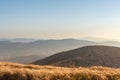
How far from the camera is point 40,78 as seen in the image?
17094mm

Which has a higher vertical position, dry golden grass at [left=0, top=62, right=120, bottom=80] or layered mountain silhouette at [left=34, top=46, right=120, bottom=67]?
dry golden grass at [left=0, top=62, right=120, bottom=80]

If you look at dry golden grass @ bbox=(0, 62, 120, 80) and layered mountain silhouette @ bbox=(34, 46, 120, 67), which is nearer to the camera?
dry golden grass @ bbox=(0, 62, 120, 80)

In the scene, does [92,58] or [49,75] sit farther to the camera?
[92,58]

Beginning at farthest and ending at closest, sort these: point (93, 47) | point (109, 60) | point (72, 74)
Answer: point (93, 47) → point (109, 60) → point (72, 74)

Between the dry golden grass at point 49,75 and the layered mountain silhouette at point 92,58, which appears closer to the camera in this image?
the dry golden grass at point 49,75

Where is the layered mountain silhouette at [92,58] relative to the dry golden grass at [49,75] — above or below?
below

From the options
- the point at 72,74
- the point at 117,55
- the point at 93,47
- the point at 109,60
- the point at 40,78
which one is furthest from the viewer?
the point at 93,47

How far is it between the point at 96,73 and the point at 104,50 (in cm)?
13651

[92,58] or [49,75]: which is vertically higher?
[49,75]

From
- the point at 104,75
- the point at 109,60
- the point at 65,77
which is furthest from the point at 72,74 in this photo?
the point at 109,60

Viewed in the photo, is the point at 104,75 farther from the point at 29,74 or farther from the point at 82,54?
the point at 82,54

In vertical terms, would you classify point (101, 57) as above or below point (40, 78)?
below

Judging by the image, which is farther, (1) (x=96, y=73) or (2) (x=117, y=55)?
(2) (x=117, y=55)

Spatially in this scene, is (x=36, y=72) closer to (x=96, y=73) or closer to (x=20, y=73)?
(x=20, y=73)
